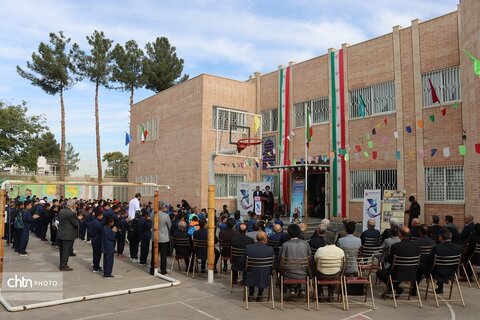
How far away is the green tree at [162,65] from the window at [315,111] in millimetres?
20510

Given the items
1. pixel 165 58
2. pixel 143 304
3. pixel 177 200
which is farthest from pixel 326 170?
pixel 165 58

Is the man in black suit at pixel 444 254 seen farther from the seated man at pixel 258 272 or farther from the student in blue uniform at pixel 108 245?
the student in blue uniform at pixel 108 245

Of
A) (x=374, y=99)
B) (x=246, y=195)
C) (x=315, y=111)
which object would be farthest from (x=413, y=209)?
(x=246, y=195)

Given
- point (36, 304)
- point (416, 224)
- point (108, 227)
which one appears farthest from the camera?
point (416, 224)

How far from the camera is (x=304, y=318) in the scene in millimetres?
6531

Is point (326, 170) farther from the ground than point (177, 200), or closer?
farther from the ground

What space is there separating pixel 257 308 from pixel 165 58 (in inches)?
Result: 1380

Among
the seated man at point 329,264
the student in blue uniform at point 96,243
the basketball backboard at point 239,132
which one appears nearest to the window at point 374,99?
the basketball backboard at point 239,132

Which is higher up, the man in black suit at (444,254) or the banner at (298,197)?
the banner at (298,197)

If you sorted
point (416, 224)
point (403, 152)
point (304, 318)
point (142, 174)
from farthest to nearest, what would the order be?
point (142, 174) → point (403, 152) → point (416, 224) → point (304, 318)

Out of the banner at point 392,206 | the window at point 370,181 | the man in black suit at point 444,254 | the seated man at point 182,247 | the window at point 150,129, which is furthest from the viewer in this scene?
the window at point 150,129

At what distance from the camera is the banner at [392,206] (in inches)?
598

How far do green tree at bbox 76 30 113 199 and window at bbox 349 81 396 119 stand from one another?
2116 centimetres

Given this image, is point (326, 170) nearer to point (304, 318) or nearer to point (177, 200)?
point (177, 200)
